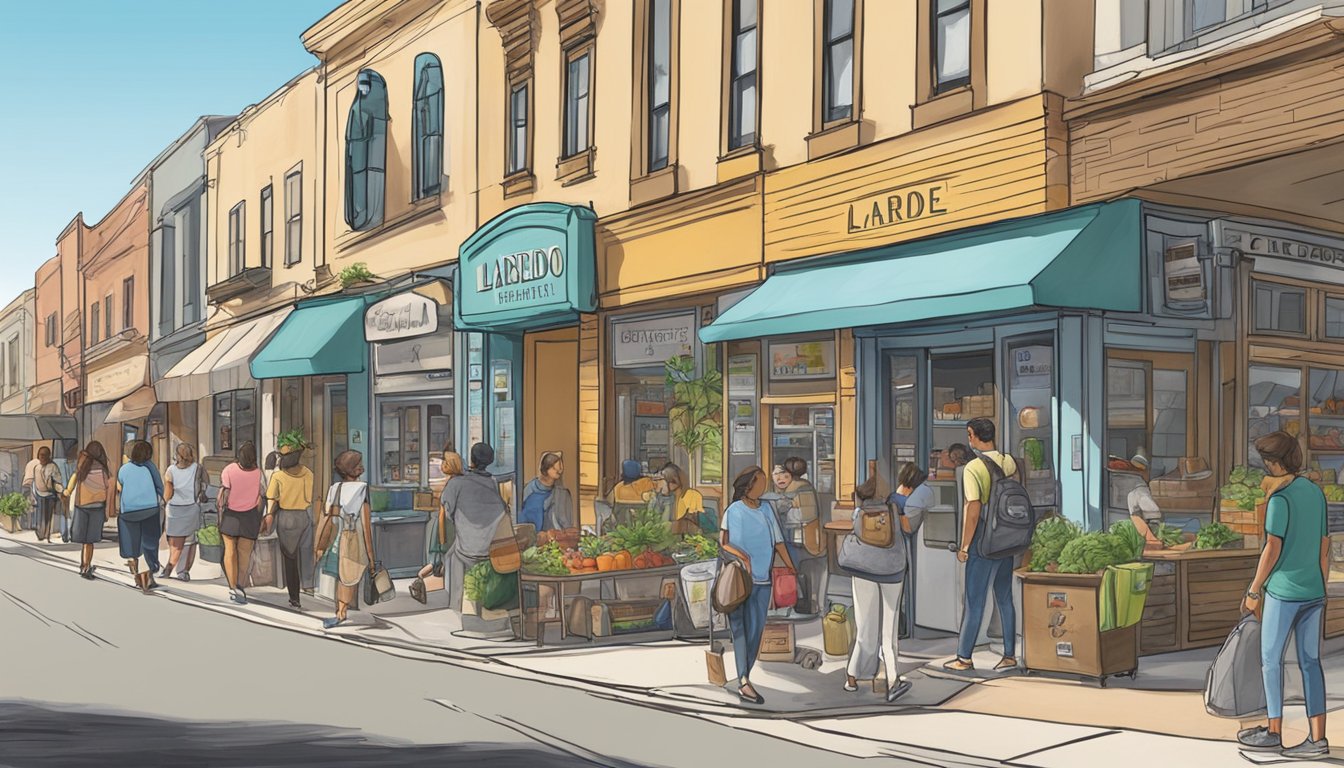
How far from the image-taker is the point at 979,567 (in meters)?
10.4

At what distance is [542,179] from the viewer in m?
19.1

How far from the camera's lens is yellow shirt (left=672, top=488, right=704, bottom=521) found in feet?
45.0

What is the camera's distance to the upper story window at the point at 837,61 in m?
13.6

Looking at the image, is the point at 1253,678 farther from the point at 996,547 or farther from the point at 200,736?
the point at 200,736

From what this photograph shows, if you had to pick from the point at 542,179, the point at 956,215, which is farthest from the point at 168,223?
the point at 956,215

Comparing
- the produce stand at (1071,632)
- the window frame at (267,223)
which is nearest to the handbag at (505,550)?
the produce stand at (1071,632)

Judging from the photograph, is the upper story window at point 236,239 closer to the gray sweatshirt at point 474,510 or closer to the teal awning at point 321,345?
the teal awning at point 321,345

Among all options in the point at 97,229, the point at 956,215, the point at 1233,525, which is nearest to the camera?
the point at 1233,525

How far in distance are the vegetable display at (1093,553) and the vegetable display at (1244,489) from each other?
5.44 feet

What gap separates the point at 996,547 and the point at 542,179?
10.8 meters

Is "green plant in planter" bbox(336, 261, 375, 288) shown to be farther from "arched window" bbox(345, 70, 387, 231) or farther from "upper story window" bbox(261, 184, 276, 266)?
"upper story window" bbox(261, 184, 276, 266)

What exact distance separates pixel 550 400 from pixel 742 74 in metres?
6.41

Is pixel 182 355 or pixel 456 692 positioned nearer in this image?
pixel 456 692

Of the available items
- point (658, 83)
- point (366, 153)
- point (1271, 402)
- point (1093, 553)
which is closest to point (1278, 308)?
Result: point (1271, 402)
